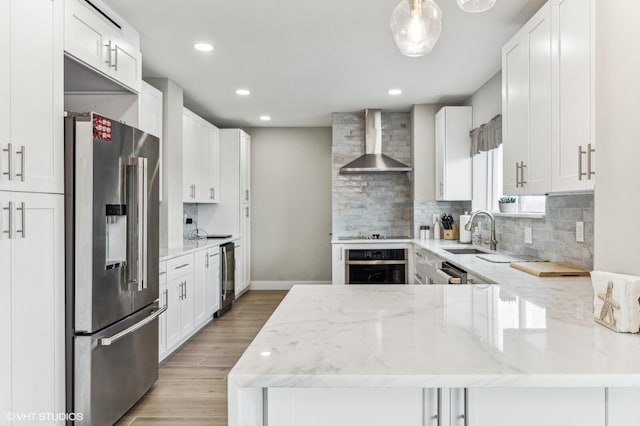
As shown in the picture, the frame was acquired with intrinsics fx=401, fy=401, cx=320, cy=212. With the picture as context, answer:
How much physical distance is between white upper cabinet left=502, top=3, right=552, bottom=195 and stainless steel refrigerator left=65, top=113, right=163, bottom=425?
231cm

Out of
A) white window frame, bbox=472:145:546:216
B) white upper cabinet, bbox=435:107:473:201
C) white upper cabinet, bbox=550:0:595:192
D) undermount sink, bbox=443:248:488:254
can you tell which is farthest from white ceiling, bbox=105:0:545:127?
undermount sink, bbox=443:248:488:254

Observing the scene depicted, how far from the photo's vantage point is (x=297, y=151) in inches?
251

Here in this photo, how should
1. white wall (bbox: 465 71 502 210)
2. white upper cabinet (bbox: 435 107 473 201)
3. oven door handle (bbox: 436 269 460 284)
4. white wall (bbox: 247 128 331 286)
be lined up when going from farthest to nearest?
white wall (bbox: 247 128 331 286) → white upper cabinet (bbox: 435 107 473 201) → white wall (bbox: 465 71 502 210) → oven door handle (bbox: 436 269 460 284)

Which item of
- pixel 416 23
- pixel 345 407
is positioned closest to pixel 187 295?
pixel 345 407

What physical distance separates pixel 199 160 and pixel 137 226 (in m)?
2.62

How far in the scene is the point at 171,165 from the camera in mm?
3961

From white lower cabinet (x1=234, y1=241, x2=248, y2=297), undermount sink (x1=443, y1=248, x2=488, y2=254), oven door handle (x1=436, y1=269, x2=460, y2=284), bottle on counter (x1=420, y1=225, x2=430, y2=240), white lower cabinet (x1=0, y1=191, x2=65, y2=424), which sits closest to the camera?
white lower cabinet (x1=0, y1=191, x2=65, y2=424)

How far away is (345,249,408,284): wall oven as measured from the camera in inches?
188

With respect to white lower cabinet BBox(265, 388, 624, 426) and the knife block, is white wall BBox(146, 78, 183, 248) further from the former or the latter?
white lower cabinet BBox(265, 388, 624, 426)

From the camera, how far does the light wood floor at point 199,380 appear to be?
244 centimetres

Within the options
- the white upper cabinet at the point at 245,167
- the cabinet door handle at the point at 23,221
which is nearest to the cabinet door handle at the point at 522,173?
the cabinet door handle at the point at 23,221

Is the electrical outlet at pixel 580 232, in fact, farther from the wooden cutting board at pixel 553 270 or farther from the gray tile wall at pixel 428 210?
the gray tile wall at pixel 428 210

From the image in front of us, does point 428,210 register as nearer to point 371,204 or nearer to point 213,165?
point 371,204

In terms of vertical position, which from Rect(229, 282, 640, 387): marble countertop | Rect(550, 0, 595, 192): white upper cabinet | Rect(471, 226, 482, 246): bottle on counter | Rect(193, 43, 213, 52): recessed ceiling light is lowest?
Rect(229, 282, 640, 387): marble countertop
